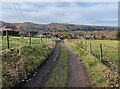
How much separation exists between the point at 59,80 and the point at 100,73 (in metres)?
2.72

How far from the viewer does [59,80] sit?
17438mm

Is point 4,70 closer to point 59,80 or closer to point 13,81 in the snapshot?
point 13,81

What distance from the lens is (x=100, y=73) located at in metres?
17.9

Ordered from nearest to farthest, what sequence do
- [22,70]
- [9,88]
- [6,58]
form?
[9,88], [22,70], [6,58]

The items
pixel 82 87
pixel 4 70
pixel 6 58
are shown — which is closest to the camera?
pixel 82 87

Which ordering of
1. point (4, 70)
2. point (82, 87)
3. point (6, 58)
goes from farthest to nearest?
point (6, 58) < point (4, 70) < point (82, 87)

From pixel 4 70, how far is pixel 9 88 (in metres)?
2.87

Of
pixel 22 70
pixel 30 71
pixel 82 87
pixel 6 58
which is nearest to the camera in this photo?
pixel 82 87

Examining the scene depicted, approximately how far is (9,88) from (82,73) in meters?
7.79

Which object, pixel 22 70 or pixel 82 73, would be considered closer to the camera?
pixel 22 70

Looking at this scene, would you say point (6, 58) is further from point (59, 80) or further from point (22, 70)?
point (59, 80)

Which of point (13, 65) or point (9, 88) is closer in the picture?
point (9, 88)

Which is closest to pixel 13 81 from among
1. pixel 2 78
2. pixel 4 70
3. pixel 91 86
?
pixel 2 78

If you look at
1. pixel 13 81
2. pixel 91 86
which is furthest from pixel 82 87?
pixel 13 81
